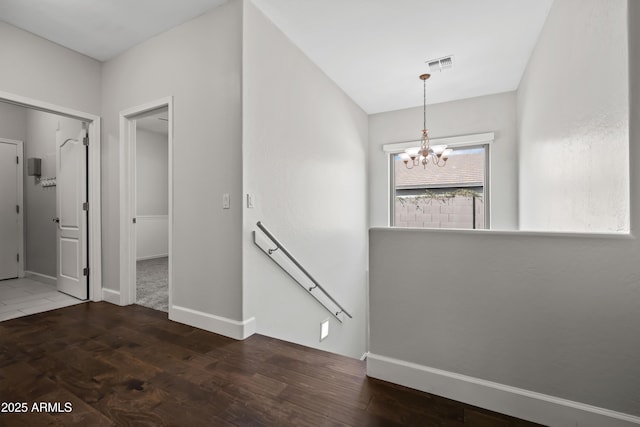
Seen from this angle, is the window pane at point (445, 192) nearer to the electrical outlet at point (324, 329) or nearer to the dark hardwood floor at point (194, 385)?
the electrical outlet at point (324, 329)

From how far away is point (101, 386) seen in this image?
1.63 metres

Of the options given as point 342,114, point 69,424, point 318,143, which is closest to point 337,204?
point 318,143

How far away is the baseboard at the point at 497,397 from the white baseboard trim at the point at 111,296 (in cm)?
284

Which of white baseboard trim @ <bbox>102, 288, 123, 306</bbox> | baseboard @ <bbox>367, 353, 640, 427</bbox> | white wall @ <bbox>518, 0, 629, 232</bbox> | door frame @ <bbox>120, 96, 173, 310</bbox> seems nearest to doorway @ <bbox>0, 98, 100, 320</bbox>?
white baseboard trim @ <bbox>102, 288, 123, 306</bbox>

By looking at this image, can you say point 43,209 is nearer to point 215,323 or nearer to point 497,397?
point 215,323

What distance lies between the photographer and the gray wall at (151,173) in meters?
6.36

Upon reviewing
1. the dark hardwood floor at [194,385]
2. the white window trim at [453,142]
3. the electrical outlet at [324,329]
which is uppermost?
the white window trim at [453,142]

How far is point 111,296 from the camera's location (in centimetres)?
317

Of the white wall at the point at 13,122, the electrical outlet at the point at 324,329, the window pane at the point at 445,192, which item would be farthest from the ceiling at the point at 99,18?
the window pane at the point at 445,192

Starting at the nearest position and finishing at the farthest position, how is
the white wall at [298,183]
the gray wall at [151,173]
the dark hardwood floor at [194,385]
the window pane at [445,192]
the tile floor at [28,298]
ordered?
the dark hardwood floor at [194,385] < the white wall at [298,183] < the tile floor at [28,298] < the window pane at [445,192] < the gray wall at [151,173]

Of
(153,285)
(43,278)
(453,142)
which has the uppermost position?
(453,142)

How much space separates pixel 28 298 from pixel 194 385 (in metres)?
3.09

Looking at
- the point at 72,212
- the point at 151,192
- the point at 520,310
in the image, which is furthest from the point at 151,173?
the point at 520,310

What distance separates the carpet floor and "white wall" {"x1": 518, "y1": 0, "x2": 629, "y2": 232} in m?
3.60
